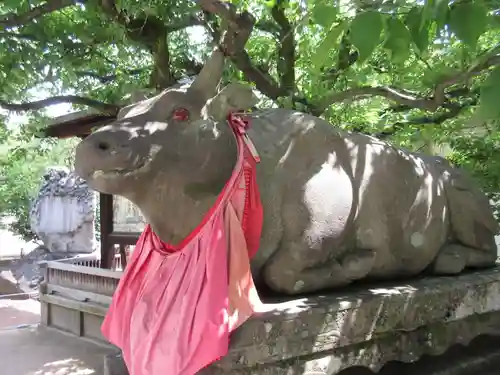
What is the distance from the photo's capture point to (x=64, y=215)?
10.0m

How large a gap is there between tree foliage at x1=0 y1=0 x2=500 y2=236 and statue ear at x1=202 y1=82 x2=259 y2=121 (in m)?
0.51

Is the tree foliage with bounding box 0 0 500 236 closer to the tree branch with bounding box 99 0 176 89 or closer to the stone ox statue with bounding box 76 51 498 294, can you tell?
the tree branch with bounding box 99 0 176 89

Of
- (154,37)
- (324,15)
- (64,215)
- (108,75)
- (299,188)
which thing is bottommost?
(64,215)

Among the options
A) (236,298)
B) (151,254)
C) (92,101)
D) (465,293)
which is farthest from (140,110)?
(92,101)

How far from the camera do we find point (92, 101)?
4988 millimetres

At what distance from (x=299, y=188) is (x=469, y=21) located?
51.8 inches

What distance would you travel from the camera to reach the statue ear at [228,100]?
2172 millimetres

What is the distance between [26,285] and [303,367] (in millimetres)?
8871

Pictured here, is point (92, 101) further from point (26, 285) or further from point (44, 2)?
point (26, 285)

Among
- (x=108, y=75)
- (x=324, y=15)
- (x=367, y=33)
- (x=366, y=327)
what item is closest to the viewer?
(x=367, y=33)

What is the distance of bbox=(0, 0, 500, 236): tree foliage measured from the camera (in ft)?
11.2

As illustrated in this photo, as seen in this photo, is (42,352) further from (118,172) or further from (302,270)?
(118,172)

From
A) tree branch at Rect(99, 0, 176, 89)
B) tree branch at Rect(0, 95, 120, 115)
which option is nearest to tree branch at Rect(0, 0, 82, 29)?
tree branch at Rect(99, 0, 176, 89)

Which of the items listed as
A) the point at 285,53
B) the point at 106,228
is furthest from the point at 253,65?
the point at 106,228
